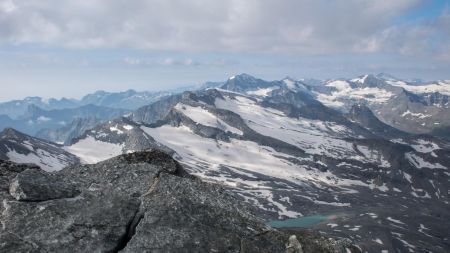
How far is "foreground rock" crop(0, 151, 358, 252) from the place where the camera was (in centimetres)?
1936

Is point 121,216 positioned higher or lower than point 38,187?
lower

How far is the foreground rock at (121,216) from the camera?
19.4 metres

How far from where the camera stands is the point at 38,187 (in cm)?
2150

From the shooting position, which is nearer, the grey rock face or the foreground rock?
the foreground rock

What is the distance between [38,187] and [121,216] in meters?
4.25

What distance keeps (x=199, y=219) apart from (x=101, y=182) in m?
6.17

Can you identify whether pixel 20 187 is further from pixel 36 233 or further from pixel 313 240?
pixel 313 240

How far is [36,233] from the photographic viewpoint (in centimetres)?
1912

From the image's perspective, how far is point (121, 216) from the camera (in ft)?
69.5

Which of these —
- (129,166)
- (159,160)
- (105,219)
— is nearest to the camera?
(105,219)

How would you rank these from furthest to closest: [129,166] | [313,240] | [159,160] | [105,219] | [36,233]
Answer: [159,160] < [129,166] < [313,240] < [105,219] < [36,233]

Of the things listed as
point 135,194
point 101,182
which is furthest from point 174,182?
point 101,182

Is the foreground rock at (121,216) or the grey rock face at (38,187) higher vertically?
the grey rock face at (38,187)

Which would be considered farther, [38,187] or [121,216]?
[38,187]
